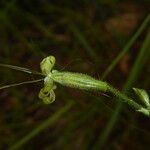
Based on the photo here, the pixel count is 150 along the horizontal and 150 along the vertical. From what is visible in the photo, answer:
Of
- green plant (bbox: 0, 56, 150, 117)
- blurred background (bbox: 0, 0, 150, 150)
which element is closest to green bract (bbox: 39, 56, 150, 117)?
green plant (bbox: 0, 56, 150, 117)

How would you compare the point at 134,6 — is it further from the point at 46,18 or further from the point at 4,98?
the point at 4,98

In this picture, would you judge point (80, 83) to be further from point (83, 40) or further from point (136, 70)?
point (83, 40)

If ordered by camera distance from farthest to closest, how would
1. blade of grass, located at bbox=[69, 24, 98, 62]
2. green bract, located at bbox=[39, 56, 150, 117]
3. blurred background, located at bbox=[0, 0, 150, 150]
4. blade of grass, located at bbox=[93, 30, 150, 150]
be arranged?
blade of grass, located at bbox=[69, 24, 98, 62] → blurred background, located at bbox=[0, 0, 150, 150] → blade of grass, located at bbox=[93, 30, 150, 150] → green bract, located at bbox=[39, 56, 150, 117]

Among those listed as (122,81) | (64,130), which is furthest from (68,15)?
(64,130)

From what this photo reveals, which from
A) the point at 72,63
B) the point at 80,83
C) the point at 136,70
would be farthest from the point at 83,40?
the point at 80,83

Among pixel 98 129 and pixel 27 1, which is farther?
pixel 27 1

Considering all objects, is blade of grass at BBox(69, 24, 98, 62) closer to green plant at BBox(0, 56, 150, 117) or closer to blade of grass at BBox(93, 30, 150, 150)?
blade of grass at BBox(93, 30, 150, 150)

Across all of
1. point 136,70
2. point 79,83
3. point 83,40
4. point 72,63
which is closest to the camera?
point 79,83

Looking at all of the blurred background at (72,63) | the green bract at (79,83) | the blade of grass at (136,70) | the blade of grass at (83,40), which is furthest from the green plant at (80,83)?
the blade of grass at (83,40)
